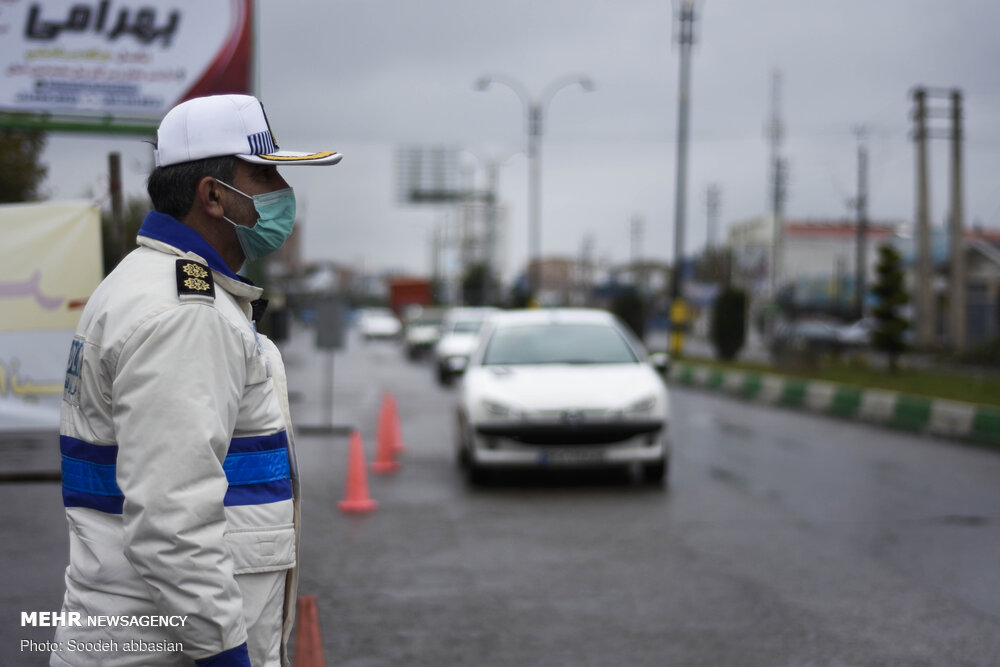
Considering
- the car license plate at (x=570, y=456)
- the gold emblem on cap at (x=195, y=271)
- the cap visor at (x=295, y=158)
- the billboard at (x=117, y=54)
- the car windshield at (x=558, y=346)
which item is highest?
the billboard at (x=117, y=54)

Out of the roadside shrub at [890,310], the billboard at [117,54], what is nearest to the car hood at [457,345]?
the roadside shrub at [890,310]

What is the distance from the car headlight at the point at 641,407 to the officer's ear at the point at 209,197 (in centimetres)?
761

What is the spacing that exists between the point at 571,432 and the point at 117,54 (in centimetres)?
523

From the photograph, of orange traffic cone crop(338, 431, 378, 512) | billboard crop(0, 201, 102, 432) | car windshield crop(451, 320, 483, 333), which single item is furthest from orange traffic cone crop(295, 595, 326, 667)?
car windshield crop(451, 320, 483, 333)

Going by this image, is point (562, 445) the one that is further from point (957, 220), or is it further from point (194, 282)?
point (957, 220)

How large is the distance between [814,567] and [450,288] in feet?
393

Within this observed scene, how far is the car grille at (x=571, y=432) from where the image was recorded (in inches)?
381

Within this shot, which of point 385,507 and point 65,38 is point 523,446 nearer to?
point 385,507

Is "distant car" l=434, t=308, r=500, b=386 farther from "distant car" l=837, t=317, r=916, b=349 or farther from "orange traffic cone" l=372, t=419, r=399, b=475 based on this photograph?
"distant car" l=837, t=317, r=916, b=349

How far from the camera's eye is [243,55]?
34.1 feet

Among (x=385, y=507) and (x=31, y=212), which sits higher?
(x=31, y=212)

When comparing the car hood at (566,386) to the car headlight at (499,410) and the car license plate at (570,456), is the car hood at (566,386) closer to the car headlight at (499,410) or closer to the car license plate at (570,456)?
the car headlight at (499,410)

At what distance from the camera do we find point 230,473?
227 centimetres

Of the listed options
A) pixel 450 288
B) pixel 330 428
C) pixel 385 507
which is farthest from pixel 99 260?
pixel 450 288
